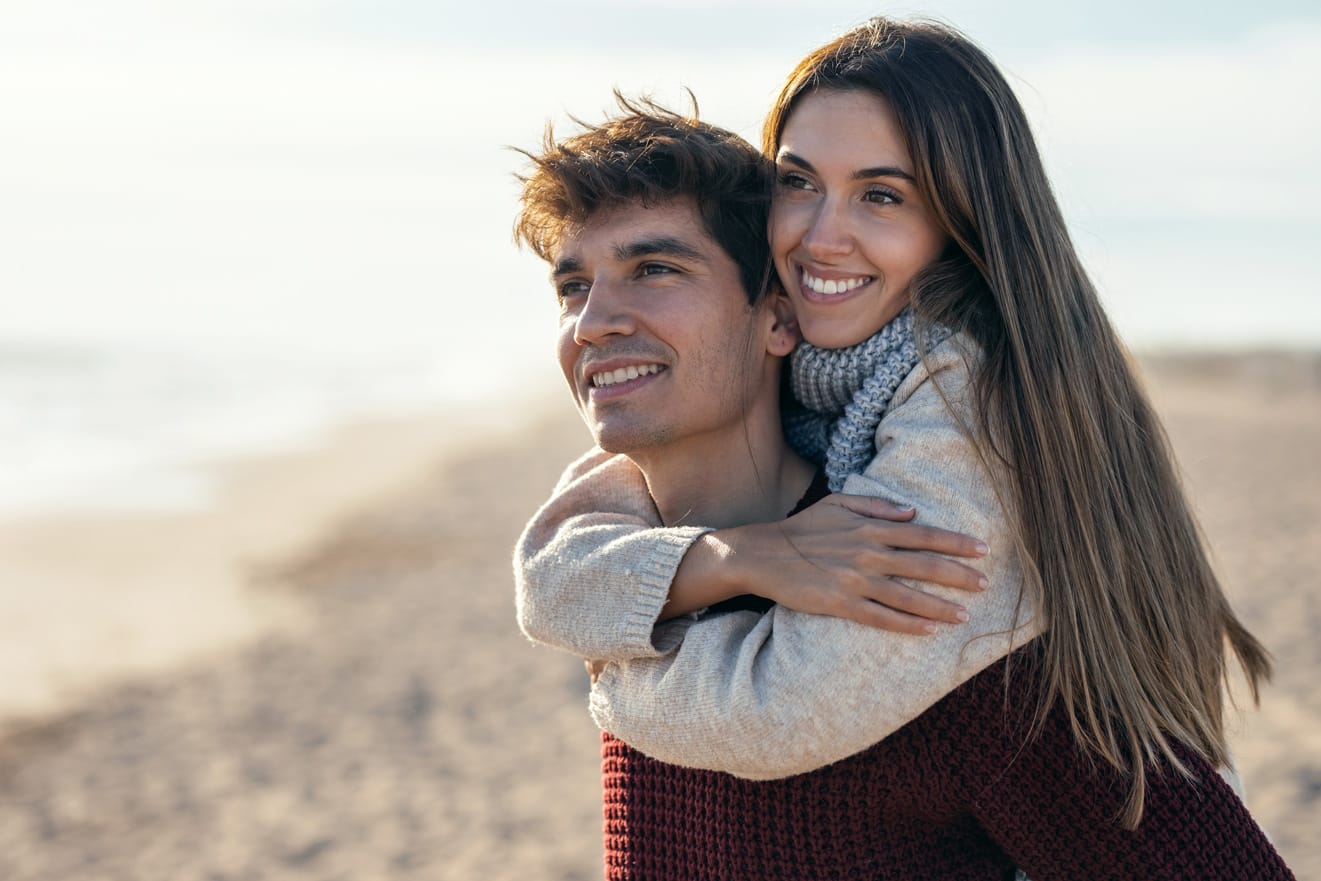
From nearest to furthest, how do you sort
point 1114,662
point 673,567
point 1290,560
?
point 1114,662 → point 673,567 → point 1290,560

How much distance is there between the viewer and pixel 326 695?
28.9 ft

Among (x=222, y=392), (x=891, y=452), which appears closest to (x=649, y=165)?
(x=891, y=452)

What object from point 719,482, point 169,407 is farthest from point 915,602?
point 169,407

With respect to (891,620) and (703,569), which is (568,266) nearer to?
(703,569)

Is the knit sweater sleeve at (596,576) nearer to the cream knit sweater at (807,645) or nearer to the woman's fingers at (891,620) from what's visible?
the cream knit sweater at (807,645)

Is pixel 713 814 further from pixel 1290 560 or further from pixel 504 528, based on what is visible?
pixel 504 528

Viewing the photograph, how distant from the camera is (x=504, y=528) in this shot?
558 inches

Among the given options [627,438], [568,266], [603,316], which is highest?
[568,266]

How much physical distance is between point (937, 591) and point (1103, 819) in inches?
18.7

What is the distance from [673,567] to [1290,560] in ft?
35.1

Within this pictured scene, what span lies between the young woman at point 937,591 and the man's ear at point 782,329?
0.17 m

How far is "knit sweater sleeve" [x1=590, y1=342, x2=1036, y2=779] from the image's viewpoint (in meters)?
2.03

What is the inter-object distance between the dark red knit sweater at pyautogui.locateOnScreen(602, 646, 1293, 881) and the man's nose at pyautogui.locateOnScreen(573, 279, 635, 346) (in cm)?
86

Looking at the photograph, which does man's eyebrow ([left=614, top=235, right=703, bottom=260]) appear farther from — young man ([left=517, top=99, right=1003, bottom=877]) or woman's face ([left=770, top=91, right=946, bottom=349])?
woman's face ([left=770, top=91, right=946, bottom=349])
